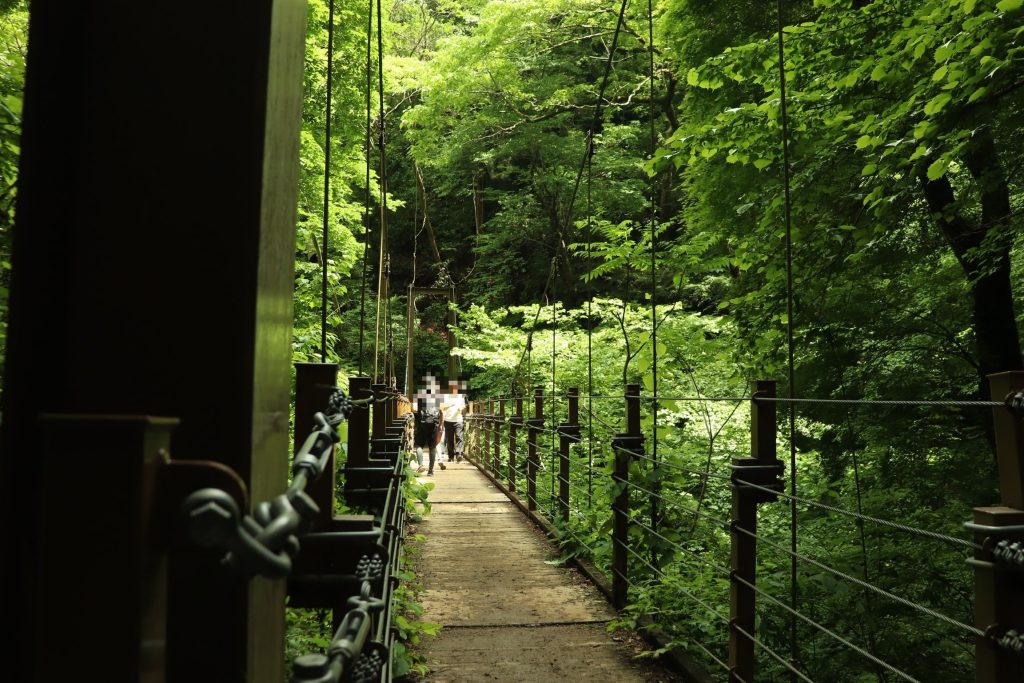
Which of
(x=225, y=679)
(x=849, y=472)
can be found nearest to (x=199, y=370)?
(x=225, y=679)

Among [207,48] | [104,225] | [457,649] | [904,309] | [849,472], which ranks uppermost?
[904,309]

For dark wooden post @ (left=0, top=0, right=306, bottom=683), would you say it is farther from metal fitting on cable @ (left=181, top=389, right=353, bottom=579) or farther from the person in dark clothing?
the person in dark clothing

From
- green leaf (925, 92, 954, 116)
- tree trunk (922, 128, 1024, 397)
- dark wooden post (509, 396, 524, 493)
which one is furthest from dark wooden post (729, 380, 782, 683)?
dark wooden post (509, 396, 524, 493)

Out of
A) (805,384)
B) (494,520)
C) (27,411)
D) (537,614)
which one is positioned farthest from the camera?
(494,520)

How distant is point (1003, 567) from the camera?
134 cm

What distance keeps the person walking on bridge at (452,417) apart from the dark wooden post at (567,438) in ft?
19.5

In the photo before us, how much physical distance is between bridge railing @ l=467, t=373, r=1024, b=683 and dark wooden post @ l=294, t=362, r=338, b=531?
0.95m

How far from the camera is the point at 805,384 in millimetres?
5445

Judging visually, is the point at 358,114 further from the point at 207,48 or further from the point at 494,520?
the point at 207,48

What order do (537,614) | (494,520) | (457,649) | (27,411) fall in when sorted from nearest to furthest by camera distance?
(27,411)
(457,649)
(537,614)
(494,520)

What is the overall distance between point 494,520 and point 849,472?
2.66 metres

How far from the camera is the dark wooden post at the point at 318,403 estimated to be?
4.00 feet

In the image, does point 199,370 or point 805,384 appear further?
point 805,384

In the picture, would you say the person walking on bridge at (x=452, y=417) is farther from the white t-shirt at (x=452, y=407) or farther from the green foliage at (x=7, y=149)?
the green foliage at (x=7, y=149)
